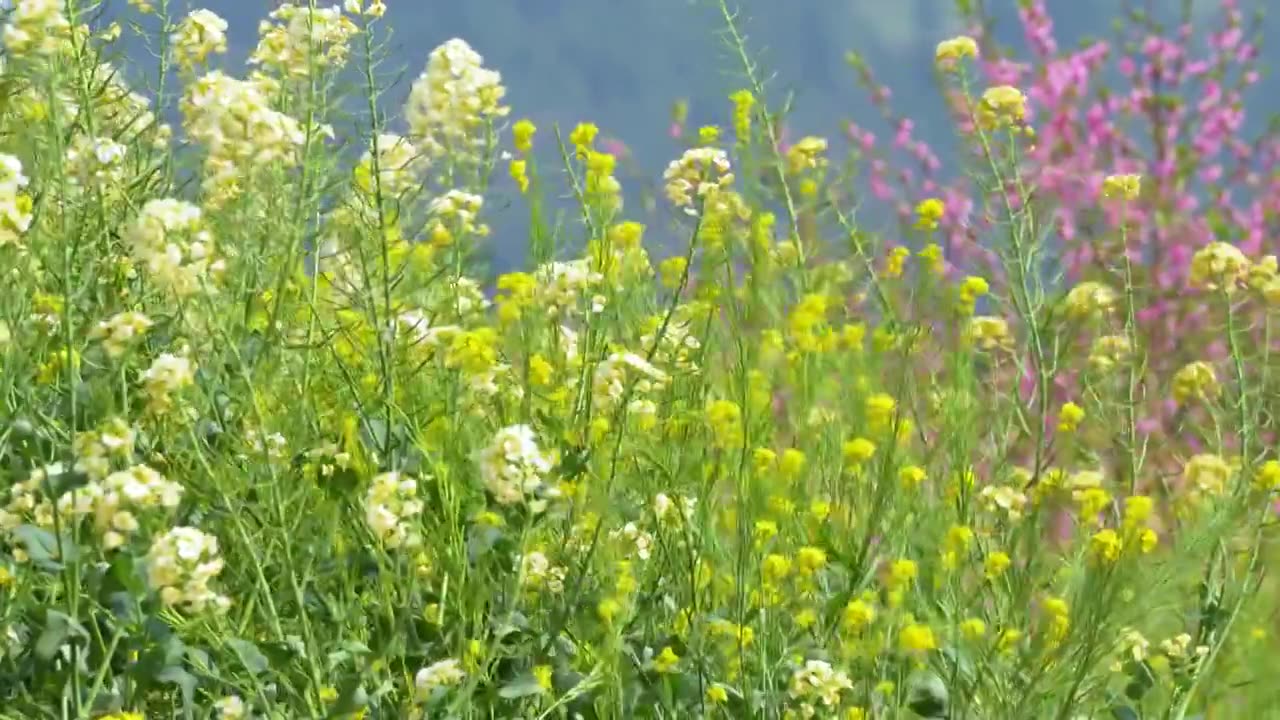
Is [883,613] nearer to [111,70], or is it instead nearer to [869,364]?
[869,364]

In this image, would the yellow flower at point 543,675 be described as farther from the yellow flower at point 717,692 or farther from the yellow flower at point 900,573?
the yellow flower at point 900,573

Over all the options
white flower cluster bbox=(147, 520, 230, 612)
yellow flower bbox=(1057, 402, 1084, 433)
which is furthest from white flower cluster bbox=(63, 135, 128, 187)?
yellow flower bbox=(1057, 402, 1084, 433)

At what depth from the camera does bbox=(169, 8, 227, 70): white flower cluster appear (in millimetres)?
3832

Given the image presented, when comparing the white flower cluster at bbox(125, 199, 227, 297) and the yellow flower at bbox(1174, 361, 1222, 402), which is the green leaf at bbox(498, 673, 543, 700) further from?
the yellow flower at bbox(1174, 361, 1222, 402)

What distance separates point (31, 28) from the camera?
286cm

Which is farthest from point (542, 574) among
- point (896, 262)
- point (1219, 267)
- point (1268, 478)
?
point (1219, 267)

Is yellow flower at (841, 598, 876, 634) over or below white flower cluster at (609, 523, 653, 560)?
below

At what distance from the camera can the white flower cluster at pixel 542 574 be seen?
2965 millimetres

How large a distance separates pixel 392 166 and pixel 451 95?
0.22m

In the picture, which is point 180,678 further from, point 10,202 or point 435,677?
point 10,202

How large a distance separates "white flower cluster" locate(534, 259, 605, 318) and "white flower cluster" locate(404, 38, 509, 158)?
43cm

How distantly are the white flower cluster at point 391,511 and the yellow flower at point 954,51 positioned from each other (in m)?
1.52

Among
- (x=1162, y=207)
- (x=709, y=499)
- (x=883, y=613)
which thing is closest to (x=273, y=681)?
(x=709, y=499)

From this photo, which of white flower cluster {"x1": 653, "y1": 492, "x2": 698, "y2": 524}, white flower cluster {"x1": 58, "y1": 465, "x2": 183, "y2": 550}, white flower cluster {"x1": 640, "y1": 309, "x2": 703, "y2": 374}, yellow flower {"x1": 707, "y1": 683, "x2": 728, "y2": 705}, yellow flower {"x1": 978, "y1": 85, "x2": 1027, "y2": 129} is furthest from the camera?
yellow flower {"x1": 978, "y1": 85, "x2": 1027, "y2": 129}
